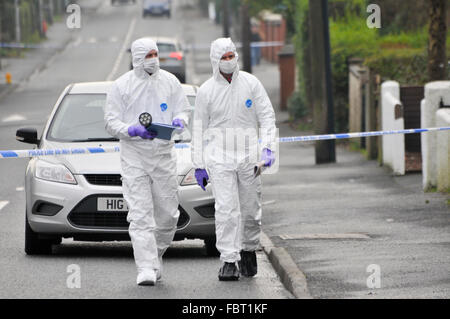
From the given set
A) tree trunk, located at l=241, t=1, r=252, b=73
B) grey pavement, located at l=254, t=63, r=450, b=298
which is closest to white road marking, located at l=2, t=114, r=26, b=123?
tree trunk, located at l=241, t=1, r=252, b=73

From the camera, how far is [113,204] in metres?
10.7

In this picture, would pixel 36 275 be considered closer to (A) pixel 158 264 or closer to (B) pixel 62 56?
(A) pixel 158 264

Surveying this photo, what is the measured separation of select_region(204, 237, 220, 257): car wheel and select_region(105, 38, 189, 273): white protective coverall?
142 centimetres

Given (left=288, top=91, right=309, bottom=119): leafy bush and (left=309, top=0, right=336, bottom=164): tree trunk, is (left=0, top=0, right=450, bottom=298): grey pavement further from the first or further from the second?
(left=288, top=91, right=309, bottom=119): leafy bush

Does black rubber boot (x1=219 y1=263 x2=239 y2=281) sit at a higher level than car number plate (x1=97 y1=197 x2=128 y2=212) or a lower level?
lower

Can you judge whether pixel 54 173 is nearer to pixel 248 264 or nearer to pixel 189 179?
pixel 189 179

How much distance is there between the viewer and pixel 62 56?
2169 inches

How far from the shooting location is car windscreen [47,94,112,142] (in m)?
11.7

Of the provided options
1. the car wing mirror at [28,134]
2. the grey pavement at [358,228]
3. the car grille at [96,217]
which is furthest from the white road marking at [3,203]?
the car grille at [96,217]

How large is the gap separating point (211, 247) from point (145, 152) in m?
1.90

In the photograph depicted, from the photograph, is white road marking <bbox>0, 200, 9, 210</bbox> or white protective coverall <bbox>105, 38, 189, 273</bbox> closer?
white protective coverall <bbox>105, 38, 189, 273</bbox>
